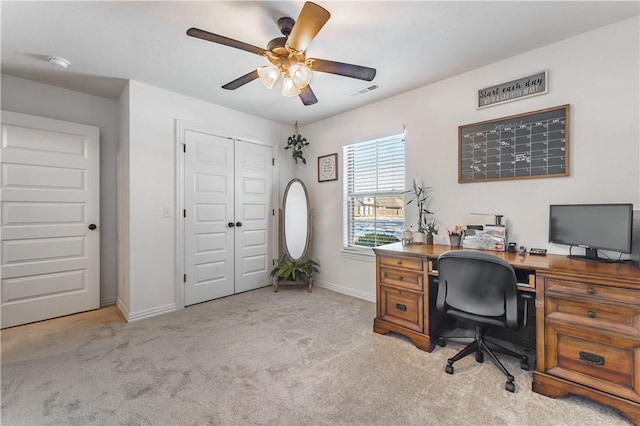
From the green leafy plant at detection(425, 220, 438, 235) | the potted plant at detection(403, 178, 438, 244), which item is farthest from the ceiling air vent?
the green leafy plant at detection(425, 220, 438, 235)

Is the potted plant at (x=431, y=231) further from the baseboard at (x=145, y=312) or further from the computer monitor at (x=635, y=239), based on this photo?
the baseboard at (x=145, y=312)

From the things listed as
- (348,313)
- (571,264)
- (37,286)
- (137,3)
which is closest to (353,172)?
(348,313)

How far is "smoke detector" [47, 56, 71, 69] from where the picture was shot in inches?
95.3

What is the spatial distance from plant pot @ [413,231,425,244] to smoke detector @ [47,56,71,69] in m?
3.69

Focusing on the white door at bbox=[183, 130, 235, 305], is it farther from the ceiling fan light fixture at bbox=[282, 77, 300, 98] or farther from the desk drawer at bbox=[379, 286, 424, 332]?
the desk drawer at bbox=[379, 286, 424, 332]

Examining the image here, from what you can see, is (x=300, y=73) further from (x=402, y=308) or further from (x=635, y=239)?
(x=635, y=239)

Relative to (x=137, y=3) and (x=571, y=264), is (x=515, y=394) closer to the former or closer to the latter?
(x=571, y=264)

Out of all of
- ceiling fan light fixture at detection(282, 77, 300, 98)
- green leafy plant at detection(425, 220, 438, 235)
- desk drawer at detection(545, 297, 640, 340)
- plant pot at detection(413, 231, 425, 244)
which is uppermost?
ceiling fan light fixture at detection(282, 77, 300, 98)

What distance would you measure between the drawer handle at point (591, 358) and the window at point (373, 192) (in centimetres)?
184

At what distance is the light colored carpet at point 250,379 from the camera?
1552mm

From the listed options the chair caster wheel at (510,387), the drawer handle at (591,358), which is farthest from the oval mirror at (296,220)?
the drawer handle at (591,358)

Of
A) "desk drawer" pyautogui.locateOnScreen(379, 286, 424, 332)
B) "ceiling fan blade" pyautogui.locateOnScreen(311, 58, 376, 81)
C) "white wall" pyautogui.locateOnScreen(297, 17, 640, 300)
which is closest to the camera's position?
"ceiling fan blade" pyautogui.locateOnScreen(311, 58, 376, 81)

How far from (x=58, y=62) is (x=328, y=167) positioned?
297 centimetres

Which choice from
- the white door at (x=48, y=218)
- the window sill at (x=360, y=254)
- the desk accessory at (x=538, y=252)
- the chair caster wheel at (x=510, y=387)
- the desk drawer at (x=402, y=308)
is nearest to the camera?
the chair caster wheel at (x=510, y=387)
